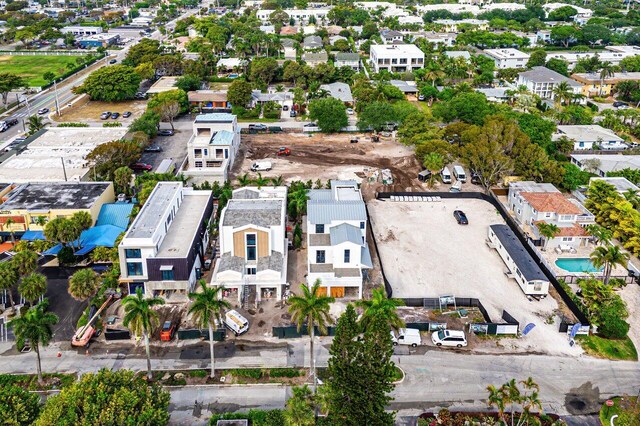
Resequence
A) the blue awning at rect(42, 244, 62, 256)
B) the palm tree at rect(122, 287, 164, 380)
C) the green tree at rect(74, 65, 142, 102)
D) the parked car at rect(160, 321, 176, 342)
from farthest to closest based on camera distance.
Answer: the green tree at rect(74, 65, 142, 102), the blue awning at rect(42, 244, 62, 256), the parked car at rect(160, 321, 176, 342), the palm tree at rect(122, 287, 164, 380)

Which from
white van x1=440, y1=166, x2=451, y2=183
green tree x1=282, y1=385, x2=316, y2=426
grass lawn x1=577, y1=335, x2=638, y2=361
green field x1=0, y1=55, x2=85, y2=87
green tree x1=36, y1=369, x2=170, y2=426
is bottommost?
grass lawn x1=577, y1=335, x2=638, y2=361

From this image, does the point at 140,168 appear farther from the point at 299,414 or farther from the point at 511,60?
the point at 511,60

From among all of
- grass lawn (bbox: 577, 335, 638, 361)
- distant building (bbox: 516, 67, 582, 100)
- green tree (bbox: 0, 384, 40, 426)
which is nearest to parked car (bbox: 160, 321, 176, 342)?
green tree (bbox: 0, 384, 40, 426)

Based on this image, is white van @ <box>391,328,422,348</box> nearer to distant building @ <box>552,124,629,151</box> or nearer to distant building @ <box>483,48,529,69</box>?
distant building @ <box>552,124,629,151</box>

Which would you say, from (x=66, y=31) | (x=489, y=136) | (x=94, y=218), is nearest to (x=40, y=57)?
(x=66, y=31)

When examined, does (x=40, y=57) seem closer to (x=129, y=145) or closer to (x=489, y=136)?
(x=129, y=145)

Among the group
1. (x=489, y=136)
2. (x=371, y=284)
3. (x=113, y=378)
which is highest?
(x=489, y=136)

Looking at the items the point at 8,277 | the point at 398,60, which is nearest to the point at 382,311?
the point at 8,277
